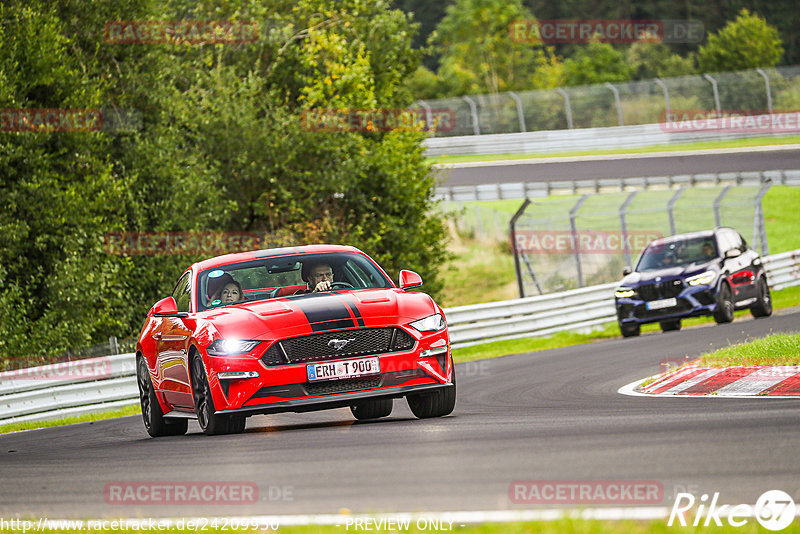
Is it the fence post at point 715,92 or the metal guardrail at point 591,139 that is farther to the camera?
the metal guardrail at point 591,139

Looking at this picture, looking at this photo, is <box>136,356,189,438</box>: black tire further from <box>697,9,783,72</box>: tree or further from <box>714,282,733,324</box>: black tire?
<box>697,9,783,72</box>: tree

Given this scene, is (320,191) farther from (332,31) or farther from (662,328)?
(662,328)

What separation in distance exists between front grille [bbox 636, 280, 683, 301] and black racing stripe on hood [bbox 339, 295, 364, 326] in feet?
35.8

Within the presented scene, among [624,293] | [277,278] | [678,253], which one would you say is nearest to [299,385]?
[277,278]

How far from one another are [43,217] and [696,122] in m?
33.0

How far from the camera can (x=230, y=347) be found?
9070mm

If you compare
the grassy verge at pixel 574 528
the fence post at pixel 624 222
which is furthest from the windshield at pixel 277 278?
the fence post at pixel 624 222

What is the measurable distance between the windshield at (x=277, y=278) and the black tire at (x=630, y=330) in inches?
418

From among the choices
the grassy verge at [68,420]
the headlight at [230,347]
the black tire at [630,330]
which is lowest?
the black tire at [630,330]

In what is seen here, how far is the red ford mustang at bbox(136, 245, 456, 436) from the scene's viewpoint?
8.97 m

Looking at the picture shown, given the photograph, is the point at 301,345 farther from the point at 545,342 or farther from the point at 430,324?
the point at 545,342

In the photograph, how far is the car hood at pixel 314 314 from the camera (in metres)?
9.02

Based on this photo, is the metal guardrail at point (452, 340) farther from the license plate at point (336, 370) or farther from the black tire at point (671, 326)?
the license plate at point (336, 370)

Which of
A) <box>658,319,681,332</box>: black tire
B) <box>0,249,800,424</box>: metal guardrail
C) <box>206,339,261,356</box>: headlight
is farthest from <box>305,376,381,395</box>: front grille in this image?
<box>658,319,681,332</box>: black tire
